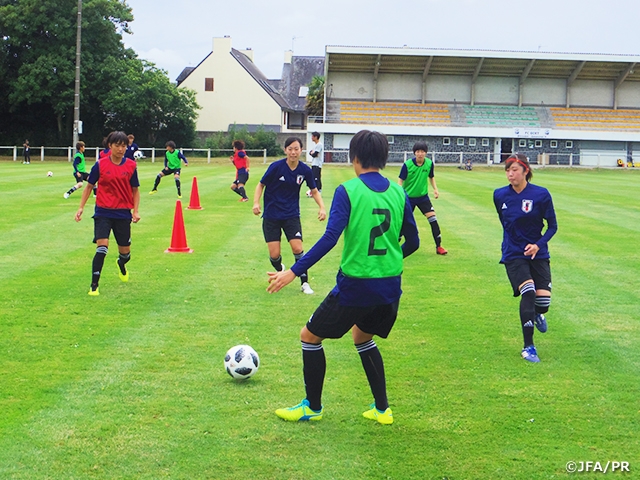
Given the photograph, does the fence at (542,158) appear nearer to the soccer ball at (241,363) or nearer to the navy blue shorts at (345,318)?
the soccer ball at (241,363)

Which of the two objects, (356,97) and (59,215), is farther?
(356,97)

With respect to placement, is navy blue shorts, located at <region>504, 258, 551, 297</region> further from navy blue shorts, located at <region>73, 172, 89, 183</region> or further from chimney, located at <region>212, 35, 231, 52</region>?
chimney, located at <region>212, 35, 231, 52</region>

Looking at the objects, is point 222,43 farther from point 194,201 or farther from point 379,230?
point 379,230

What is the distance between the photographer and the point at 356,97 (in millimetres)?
62344

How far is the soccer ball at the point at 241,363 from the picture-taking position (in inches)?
244

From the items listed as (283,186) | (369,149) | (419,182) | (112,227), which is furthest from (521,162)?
(419,182)

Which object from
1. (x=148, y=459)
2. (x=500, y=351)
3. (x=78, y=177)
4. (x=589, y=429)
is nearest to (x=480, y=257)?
(x=500, y=351)

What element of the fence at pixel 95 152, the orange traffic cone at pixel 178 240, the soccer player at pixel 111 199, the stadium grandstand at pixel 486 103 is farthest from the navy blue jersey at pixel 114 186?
the stadium grandstand at pixel 486 103

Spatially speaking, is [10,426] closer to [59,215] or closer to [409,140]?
[59,215]

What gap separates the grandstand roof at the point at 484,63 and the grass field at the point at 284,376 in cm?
4711

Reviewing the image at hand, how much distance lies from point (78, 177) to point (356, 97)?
41234 mm

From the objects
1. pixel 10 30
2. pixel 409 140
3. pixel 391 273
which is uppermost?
pixel 10 30

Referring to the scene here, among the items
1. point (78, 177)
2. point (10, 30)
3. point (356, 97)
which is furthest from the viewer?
point (356, 97)

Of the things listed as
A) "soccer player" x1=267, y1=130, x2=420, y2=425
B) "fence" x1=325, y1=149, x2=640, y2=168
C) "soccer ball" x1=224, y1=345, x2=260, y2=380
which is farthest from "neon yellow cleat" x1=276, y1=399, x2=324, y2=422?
"fence" x1=325, y1=149, x2=640, y2=168
